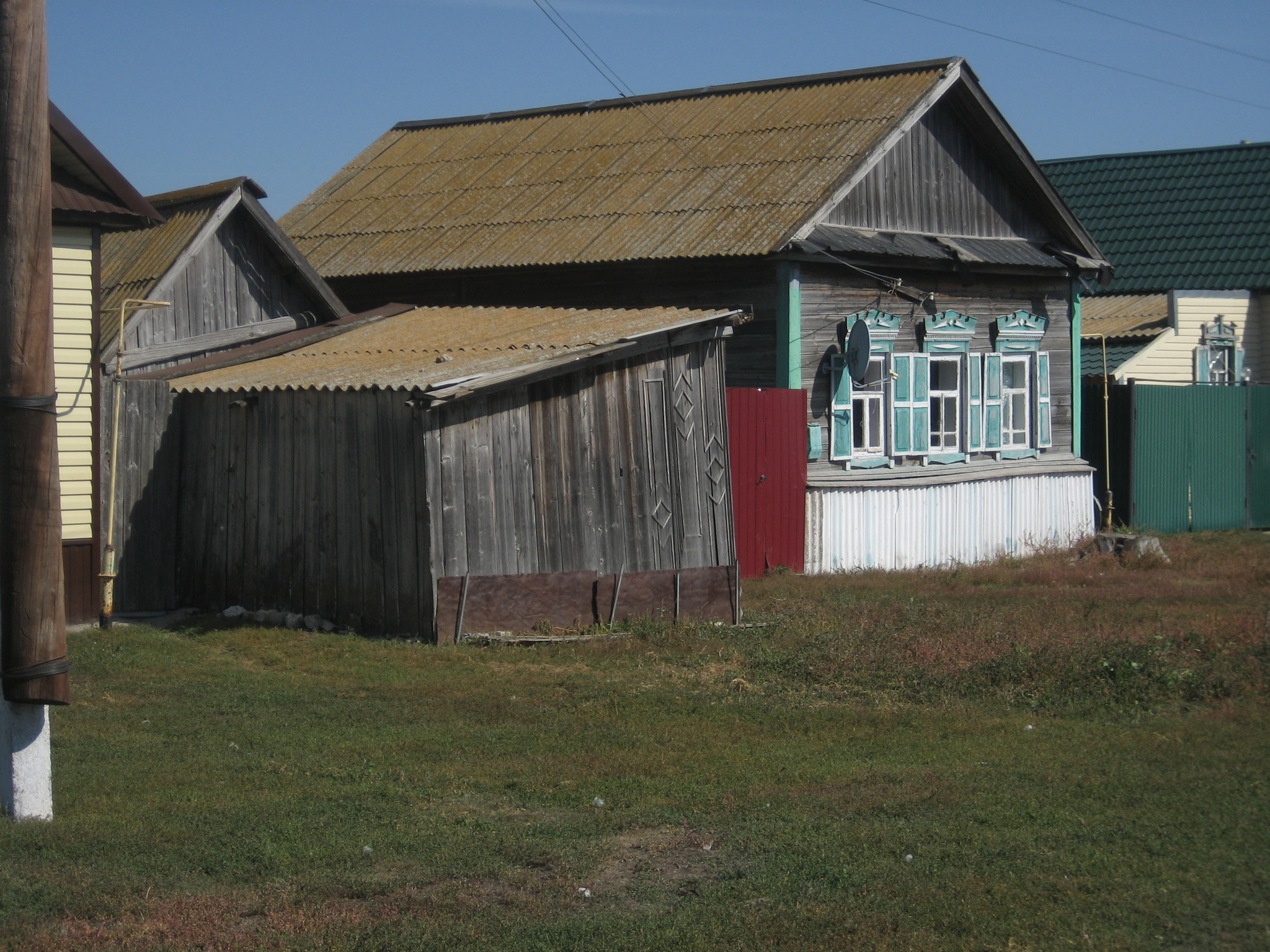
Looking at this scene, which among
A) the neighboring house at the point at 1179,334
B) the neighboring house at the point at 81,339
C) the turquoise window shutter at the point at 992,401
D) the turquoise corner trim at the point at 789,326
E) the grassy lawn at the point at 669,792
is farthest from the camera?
the neighboring house at the point at 1179,334

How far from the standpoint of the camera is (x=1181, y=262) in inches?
1029

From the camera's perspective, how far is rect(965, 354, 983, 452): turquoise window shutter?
18734mm

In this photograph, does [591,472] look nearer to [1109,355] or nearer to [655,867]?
[655,867]

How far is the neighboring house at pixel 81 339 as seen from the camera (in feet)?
38.3

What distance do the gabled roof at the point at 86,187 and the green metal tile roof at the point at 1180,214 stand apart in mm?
19646

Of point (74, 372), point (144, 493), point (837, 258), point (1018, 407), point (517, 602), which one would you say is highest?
point (837, 258)

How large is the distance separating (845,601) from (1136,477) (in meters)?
9.35

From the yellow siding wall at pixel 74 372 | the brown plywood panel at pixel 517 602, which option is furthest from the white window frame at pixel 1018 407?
the yellow siding wall at pixel 74 372

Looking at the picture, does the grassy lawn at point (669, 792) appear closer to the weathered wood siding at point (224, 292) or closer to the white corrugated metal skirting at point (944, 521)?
the weathered wood siding at point (224, 292)

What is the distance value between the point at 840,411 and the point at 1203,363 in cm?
1073

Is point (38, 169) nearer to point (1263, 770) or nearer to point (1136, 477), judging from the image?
point (1263, 770)

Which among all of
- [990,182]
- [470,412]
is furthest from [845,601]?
[990,182]

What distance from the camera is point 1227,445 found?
21.9 m

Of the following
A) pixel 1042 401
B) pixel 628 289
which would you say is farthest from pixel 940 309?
pixel 628 289
